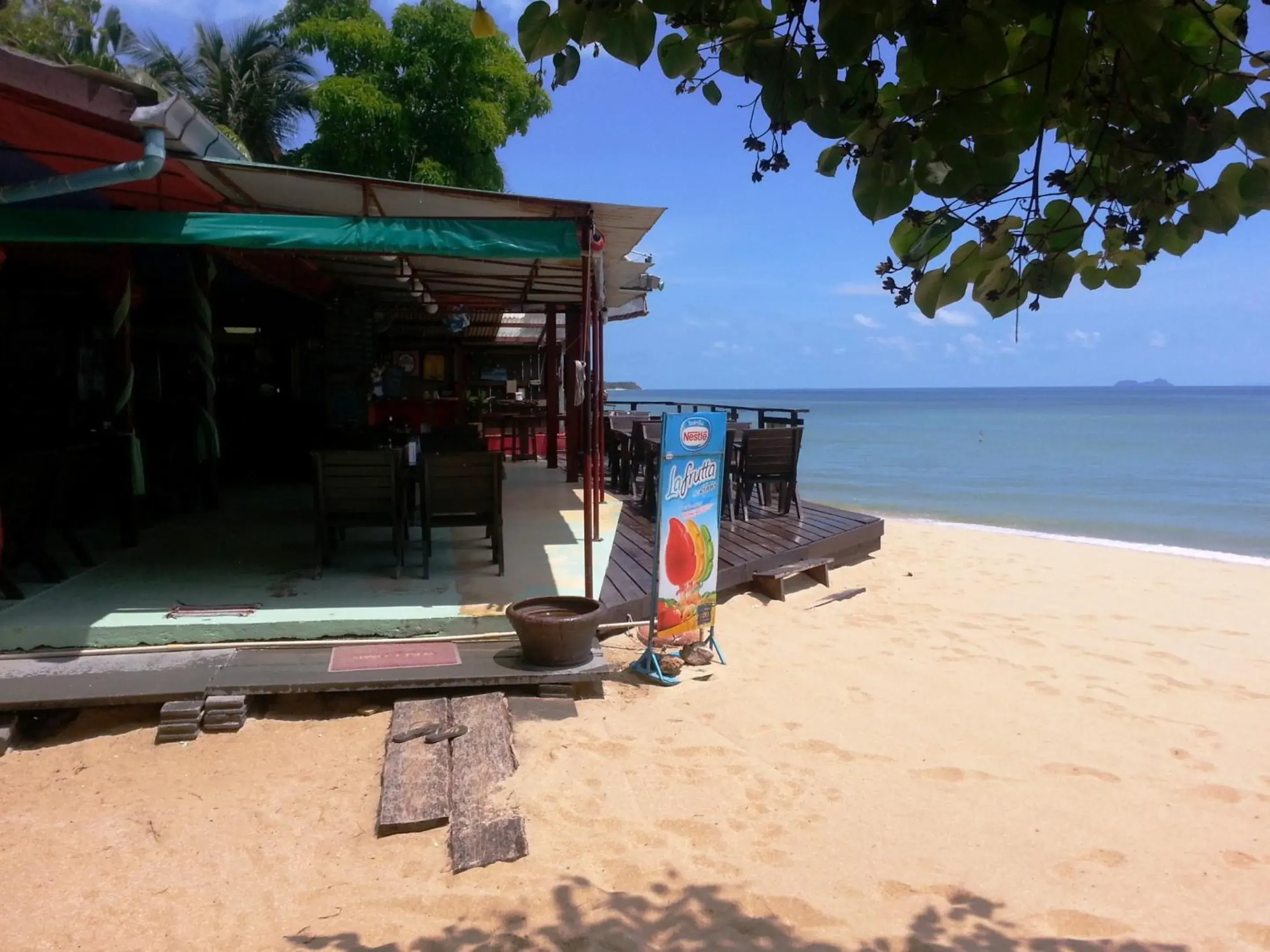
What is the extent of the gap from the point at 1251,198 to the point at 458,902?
2612mm

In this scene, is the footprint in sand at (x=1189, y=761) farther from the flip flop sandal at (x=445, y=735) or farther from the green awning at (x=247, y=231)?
the green awning at (x=247, y=231)

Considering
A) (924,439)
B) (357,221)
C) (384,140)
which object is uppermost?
(384,140)

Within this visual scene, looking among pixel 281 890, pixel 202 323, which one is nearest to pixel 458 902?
pixel 281 890

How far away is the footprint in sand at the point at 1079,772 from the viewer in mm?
3762

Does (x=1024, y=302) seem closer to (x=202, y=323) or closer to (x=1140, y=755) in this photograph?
(x=1140, y=755)

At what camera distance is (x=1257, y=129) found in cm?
148

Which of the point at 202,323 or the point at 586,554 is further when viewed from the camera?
the point at 202,323

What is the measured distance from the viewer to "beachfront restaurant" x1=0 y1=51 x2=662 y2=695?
4254 millimetres

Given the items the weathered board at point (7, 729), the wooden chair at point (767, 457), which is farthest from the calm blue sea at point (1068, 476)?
the weathered board at point (7, 729)

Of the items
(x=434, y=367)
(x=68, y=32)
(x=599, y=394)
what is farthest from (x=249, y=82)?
(x=599, y=394)

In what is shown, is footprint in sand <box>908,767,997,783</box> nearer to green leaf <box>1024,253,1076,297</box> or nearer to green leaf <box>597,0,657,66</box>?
green leaf <box>1024,253,1076,297</box>

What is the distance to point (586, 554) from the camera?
4.84 metres

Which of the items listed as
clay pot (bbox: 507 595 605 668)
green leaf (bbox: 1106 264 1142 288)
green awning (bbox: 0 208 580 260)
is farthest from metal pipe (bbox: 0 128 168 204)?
green leaf (bbox: 1106 264 1142 288)

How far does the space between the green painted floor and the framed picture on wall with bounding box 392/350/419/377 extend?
→ 231 inches
